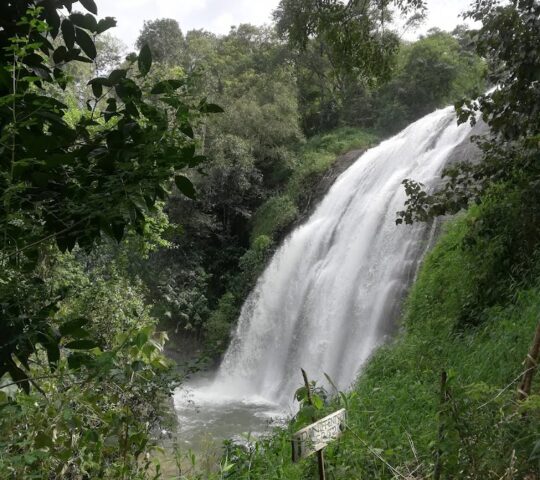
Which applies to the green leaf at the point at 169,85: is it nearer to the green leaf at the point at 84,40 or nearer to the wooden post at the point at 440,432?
the green leaf at the point at 84,40

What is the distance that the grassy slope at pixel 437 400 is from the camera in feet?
6.64

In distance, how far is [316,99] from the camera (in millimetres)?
24438

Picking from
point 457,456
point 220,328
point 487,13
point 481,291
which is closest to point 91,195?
point 457,456

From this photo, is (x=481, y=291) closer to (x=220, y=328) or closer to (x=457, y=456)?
(x=457, y=456)

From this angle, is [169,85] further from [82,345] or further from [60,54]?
[82,345]

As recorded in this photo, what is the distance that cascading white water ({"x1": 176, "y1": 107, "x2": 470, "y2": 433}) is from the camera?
9883 millimetres

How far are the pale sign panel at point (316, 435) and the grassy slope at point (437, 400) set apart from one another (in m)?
0.28

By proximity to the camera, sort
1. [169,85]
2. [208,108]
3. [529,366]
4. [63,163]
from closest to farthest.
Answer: [63,163]
[169,85]
[208,108]
[529,366]

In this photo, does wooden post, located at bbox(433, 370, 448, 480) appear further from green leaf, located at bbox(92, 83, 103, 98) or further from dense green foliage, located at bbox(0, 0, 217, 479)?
green leaf, located at bbox(92, 83, 103, 98)

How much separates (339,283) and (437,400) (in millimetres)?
8375

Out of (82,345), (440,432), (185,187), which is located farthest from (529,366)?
(82,345)

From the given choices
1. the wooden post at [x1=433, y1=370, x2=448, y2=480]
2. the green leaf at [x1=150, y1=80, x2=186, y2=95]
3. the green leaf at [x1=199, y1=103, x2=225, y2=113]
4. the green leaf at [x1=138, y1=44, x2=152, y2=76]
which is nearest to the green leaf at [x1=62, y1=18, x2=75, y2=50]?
the green leaf at [x1=138, y1=44, x2=152, y2=76]

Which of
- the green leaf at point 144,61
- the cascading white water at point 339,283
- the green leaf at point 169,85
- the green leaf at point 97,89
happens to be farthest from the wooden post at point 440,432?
the cascading white water at point 339,283

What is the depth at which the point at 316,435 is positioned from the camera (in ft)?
6.61
